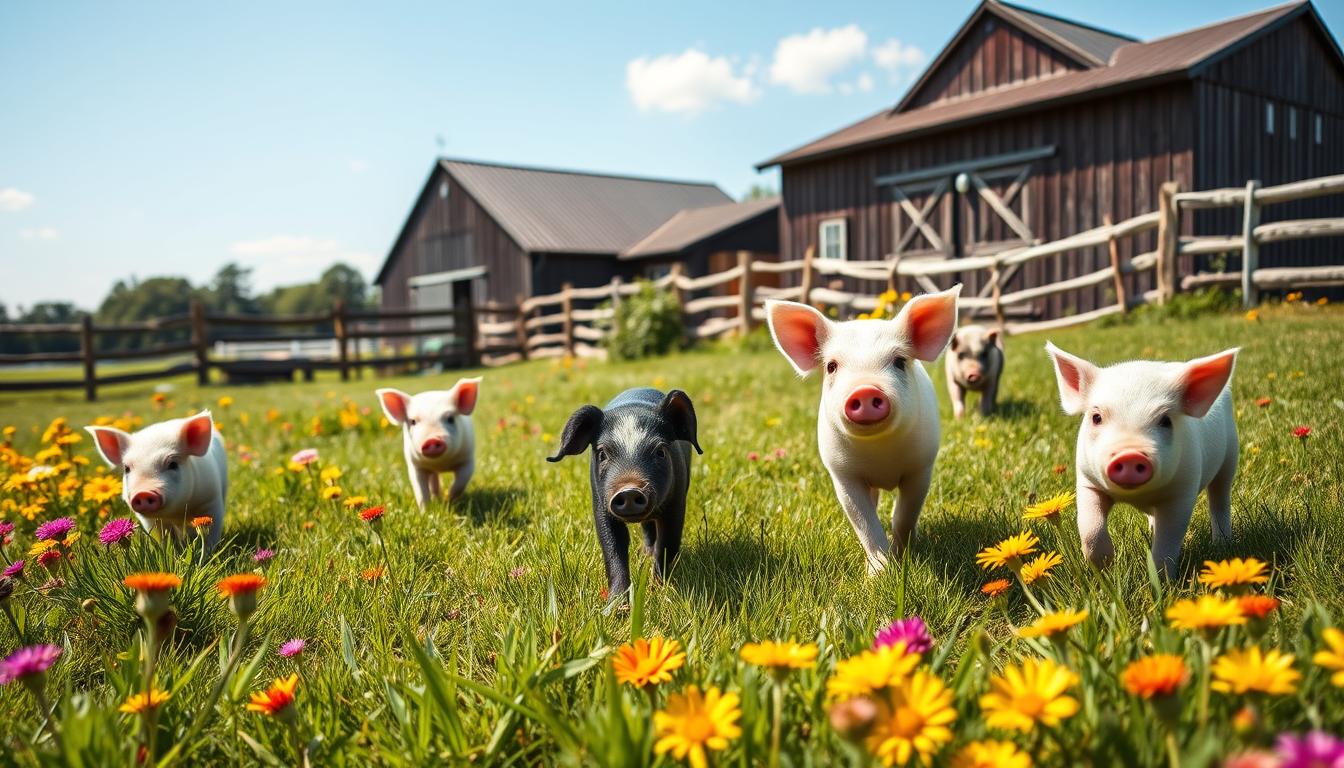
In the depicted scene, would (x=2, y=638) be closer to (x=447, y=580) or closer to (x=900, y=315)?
(x=447, y=580)

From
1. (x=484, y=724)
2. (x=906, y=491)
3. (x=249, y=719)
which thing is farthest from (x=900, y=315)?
(x=249, y=719)

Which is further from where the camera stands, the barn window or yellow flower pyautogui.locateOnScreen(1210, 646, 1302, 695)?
the barn window

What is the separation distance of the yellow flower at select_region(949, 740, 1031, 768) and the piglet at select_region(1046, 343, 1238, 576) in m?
1.03

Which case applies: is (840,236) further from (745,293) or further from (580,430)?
(580,430)

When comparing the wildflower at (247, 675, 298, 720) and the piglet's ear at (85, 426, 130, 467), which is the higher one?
the piglet's ear at (85, 426, 130, 467)

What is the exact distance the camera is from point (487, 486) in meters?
4.21

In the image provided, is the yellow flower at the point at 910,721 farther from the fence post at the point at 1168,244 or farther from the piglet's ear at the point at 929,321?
the fence post at the point at 1168,244

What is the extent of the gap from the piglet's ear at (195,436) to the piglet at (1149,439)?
2948mm

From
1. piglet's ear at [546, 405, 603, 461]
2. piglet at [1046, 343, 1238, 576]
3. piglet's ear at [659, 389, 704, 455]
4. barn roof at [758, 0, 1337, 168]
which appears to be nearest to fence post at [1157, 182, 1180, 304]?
barn roof at [758, 0, 1337, 168]

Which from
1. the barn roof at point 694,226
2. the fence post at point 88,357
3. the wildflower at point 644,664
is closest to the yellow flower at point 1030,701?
the wildflower at point 644,664

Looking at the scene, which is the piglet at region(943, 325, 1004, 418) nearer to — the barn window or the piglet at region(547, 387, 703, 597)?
the piglet at region(547, 387, 703, 597)

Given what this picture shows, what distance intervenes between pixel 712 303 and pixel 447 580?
45.1ft

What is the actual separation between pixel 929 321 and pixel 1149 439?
2.29ft

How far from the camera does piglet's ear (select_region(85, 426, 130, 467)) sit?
3023mm
